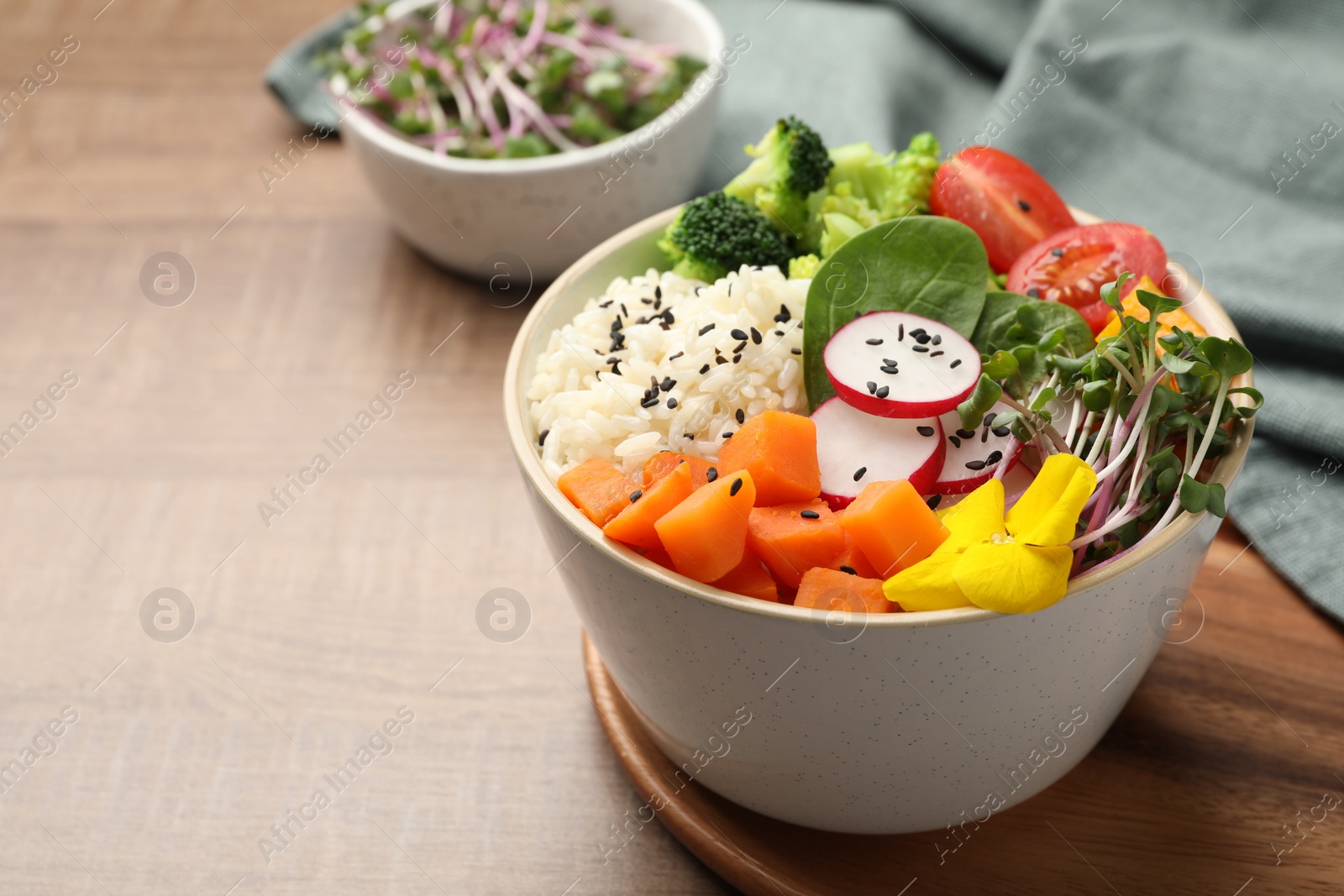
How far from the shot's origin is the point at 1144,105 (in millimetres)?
2406

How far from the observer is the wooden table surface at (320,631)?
1.49m

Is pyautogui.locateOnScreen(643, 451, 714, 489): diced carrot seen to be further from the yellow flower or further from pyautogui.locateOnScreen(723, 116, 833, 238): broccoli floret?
pyautogui.locateOnScreen(723, 116, 833, 238): broccoli floret

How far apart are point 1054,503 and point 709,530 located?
35 centimetres

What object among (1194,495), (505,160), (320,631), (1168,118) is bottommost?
(320,631)

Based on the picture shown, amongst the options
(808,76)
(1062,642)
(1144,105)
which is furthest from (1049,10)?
(1062,642)

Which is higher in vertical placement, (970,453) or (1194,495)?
(1194,495)

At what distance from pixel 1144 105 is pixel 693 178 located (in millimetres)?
986

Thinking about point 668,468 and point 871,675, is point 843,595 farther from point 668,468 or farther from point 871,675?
point 668,468

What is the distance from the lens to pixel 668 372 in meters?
1.43

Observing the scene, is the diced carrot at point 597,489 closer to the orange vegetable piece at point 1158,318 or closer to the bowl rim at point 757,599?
the bowl rim at point 757,599

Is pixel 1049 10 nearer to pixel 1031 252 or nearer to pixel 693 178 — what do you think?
pixel 693 178

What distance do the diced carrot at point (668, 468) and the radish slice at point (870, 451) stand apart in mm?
143

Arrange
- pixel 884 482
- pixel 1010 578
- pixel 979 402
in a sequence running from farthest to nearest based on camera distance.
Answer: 1. pixel 979 402
2. pixel 884 482
3. pixel 1010 578

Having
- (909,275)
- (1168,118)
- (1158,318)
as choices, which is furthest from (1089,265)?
(1168,118)
